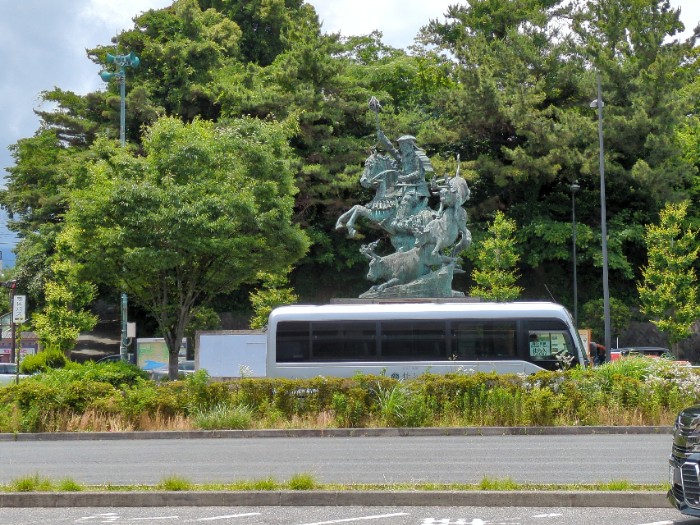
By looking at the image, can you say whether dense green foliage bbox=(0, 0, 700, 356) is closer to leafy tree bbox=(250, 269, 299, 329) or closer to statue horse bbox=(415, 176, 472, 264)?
leafy tree bbox=(250, 269, 299, 329)

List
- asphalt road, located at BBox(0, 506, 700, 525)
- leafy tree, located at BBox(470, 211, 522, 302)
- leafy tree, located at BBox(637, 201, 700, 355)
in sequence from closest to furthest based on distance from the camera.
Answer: asphalt road, located at BBox(0, 506, 700, 525)
leafy tree, located at BBox(637, 201, 700, 355)
leafy tree, located at BBox(470, 211, 522, 302)

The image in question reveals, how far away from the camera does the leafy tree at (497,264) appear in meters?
47.8

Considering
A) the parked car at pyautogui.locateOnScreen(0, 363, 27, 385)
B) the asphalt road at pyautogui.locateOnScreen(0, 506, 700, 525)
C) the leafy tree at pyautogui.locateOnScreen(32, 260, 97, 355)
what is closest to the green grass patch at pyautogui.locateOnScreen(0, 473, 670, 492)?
the asphalt road at pyautogui.locateOnScreen(0, 506, 700, 525)

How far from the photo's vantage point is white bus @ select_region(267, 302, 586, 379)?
25953mm

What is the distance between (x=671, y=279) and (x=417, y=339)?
22851 mm

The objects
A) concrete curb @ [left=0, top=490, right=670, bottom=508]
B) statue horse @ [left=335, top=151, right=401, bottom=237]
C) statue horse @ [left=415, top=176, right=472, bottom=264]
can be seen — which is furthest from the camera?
statue horse @ [left=335, top=151, right=401, bottom=237]

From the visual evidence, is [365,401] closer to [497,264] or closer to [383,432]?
[383,432]

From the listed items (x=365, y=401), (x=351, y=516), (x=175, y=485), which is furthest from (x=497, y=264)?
(x=351, y=516)

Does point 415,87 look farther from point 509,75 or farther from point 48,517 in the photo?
point 48,517

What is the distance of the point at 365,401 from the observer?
19.7 m

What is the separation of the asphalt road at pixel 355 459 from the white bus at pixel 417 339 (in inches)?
302

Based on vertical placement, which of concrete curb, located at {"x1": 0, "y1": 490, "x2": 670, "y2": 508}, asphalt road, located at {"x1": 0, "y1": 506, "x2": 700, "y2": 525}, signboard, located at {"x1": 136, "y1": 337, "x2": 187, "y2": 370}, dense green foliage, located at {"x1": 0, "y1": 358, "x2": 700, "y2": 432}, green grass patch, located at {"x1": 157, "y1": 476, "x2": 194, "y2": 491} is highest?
signboard, located at {"x1": 136, "y1": 337, "x2": 187, "y2": 370}

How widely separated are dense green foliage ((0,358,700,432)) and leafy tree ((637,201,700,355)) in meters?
26.1

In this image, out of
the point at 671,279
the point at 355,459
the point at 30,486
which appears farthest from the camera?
the point at 671,279
